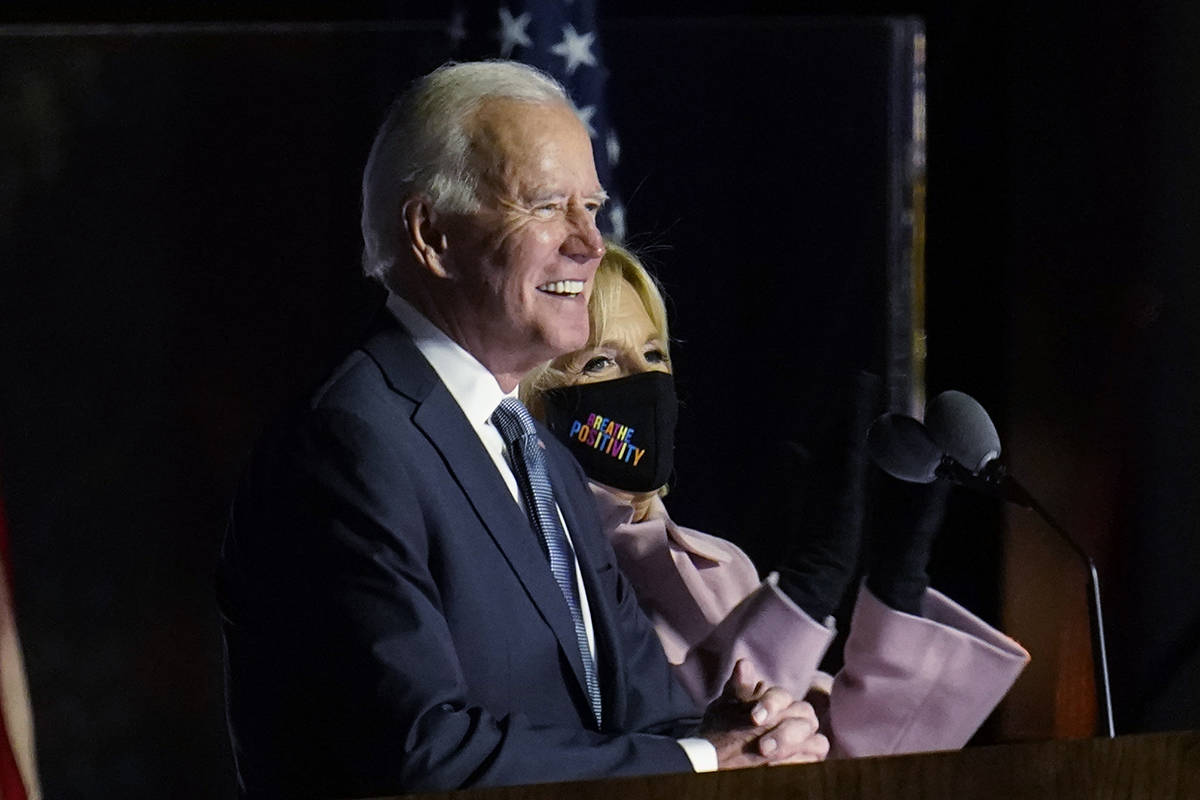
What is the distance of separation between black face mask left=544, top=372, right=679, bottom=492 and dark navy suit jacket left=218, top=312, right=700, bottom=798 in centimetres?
5

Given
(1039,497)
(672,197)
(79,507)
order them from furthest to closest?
1. (1039,497)
2. (672,197)
3. (79,507)

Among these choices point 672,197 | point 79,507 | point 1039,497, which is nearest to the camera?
point 79,507

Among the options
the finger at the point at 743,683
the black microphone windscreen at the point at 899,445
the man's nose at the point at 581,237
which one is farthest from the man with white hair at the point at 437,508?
the black microphone windscreen at the point at 899,445

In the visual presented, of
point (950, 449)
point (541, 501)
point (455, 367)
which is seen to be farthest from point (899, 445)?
point (455, 367)

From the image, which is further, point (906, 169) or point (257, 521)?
point (906, 169)

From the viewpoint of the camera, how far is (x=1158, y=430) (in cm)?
212

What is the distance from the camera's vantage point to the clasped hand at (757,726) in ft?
6.53

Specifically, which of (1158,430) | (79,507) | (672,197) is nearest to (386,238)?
(672,197)

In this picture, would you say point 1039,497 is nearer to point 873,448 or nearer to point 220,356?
point 873,448

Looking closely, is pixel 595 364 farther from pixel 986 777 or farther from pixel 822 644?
pixel 986 777

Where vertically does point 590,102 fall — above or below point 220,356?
above

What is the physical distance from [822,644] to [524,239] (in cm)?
66

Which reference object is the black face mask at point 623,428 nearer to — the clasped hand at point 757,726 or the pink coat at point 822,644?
the pink coat at point 822,644

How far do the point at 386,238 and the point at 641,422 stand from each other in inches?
15.7
